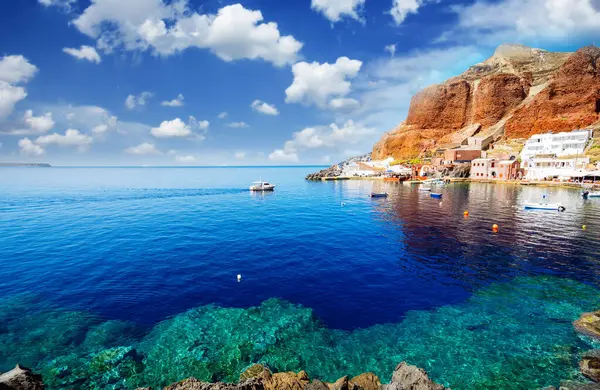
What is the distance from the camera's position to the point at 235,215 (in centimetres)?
5097

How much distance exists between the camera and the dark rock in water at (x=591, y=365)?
Answer: 1178 cm

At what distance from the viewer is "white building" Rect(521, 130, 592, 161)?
359 ft

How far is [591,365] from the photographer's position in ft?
40.0

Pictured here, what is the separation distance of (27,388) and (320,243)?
26.9m

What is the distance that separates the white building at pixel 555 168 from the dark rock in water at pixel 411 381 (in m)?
121

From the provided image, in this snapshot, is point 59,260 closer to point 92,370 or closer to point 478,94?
point 92,370

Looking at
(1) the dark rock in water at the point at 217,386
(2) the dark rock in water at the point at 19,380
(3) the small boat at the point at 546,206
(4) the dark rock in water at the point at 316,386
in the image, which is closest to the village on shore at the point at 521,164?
(3) the small boat at the point at 546,206

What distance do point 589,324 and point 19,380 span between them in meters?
27.6

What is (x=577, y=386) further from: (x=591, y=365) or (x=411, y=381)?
(x=411, y=381)

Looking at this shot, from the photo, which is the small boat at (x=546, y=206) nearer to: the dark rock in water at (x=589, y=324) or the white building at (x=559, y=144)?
the dark rock in water at (x=589, y=324)

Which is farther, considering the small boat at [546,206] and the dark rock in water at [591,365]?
the small boat at [546,206]

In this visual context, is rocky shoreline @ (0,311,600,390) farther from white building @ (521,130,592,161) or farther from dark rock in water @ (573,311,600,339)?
white building @ (521,130,592,161)

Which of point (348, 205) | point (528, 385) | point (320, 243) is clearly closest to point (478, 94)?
point (348, 205)

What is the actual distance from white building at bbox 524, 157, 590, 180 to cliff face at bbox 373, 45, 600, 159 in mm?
53195
